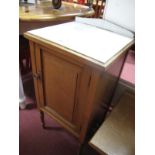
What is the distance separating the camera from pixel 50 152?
112 centimetres

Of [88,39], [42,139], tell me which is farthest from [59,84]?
[42,139]

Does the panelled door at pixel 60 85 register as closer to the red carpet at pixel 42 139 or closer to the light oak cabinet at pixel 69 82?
the light oak cabinet at pixel 69 82

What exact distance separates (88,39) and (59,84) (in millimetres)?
260

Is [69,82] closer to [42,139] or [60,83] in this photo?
[60,83]

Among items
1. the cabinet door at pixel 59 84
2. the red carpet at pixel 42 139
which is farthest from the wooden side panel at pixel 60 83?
the red carpet at pixel 42 139

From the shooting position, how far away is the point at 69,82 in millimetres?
715

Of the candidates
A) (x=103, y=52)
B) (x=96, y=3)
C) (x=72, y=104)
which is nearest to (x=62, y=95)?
(x=72, y=104)

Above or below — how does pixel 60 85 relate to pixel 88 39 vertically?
below

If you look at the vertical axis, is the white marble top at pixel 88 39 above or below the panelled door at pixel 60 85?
above

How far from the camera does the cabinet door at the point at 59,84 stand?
0.68 metres

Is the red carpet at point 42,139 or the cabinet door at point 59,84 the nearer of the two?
the cabinet door at point 59,84

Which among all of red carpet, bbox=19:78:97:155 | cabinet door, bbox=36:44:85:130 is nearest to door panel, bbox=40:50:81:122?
cabinet door, bbox=36:44:85:130
